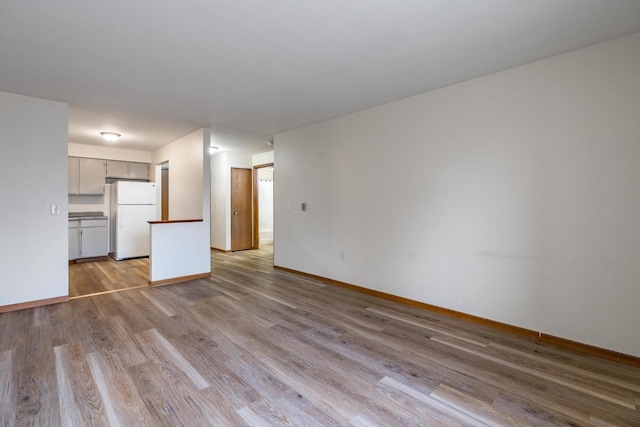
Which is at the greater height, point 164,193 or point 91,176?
point 91,176

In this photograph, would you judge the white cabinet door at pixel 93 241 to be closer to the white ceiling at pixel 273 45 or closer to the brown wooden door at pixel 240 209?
the brown wooden door at pixel 240 209

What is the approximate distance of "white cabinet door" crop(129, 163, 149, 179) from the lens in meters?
6.73

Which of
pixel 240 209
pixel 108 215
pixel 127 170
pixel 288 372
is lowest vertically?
pixel 288 372

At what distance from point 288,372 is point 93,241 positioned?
594 centimetres

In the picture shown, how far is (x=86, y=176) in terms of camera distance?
6.16 metres

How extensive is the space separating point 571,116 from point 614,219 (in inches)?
35.1

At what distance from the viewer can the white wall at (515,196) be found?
2.28m

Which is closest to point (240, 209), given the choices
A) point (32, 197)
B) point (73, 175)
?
point (73, 175)

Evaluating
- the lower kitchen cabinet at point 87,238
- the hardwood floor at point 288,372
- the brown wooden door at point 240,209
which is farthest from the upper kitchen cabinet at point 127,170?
the hardwood floor at point 288,372

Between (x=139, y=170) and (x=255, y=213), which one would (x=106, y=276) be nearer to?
(x=139, y=170)

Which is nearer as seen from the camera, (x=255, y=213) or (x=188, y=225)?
(x=188, y=225)

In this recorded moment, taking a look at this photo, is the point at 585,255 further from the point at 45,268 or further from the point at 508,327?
the point at 45,268

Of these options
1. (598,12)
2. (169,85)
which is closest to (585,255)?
(598,12)

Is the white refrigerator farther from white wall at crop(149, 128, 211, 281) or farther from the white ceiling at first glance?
the white ceiling
